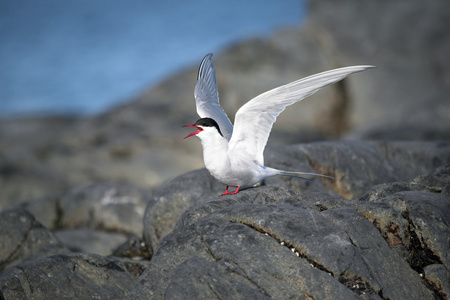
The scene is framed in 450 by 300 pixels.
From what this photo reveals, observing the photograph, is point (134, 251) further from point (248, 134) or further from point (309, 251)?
point (309, 251)

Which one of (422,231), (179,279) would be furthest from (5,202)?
(422,231)

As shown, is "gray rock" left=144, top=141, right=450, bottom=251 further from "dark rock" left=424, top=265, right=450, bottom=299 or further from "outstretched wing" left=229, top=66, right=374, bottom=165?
"dark rock" left=424, top=265, right=450, bottom=299

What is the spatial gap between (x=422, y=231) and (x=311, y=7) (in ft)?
50.0

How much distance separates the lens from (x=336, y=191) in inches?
353

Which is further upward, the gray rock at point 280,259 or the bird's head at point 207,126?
the bird's head at point 207,126

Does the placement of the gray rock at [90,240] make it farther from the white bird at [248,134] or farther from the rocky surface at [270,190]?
the white bird at [248,134]

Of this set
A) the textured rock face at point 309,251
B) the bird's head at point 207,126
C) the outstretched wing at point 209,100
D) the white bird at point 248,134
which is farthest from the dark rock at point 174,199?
the textured rock face at point 309,251

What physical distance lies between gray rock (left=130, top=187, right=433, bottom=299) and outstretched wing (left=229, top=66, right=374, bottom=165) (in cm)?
136

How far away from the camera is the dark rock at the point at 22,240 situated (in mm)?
8148

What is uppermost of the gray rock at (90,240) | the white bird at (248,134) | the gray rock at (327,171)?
the white bird at (248,134)

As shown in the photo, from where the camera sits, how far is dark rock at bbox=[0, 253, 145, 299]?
20.2 ft

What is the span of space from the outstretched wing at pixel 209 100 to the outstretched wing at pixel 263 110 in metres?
0.60

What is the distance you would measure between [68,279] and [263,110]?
2838 millimetres

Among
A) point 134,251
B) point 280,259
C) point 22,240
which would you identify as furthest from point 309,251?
point 22,240
